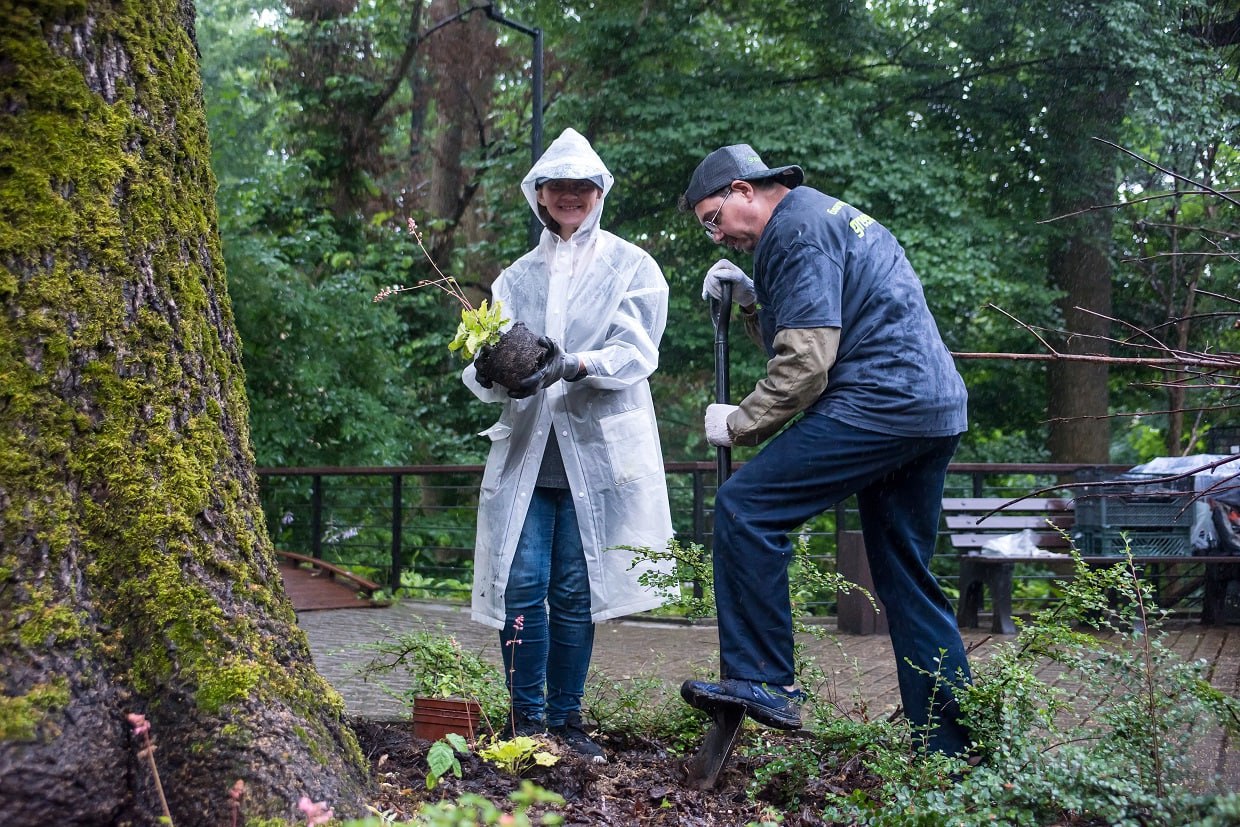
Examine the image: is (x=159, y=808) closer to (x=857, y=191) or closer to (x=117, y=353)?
(x=117, y=353)

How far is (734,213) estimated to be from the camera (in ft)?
11.8

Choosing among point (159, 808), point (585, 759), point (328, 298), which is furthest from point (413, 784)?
point (328, 298)

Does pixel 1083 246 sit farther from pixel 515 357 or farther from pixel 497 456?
pixel 515 357

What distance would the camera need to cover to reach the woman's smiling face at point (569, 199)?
414cm

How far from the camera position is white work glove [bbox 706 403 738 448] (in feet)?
11.7

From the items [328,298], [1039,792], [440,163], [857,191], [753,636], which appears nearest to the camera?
[1039,792]

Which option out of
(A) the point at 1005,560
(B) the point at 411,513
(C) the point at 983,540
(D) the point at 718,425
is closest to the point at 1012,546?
(C) the point at 983,540

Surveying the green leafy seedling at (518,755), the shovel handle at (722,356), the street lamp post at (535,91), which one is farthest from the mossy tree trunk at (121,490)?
the street lamp post at (535,91)

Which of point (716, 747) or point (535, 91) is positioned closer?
point (716, 747)

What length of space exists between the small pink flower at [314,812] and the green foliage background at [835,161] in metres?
10.4

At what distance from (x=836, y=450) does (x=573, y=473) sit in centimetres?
108

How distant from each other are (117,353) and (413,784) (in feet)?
4.86

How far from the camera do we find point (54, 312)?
267cm

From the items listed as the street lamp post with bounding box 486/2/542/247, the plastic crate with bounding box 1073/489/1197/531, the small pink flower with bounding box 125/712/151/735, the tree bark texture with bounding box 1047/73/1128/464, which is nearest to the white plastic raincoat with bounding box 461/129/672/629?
the small pink flower with bounding box 125/712/151/735
